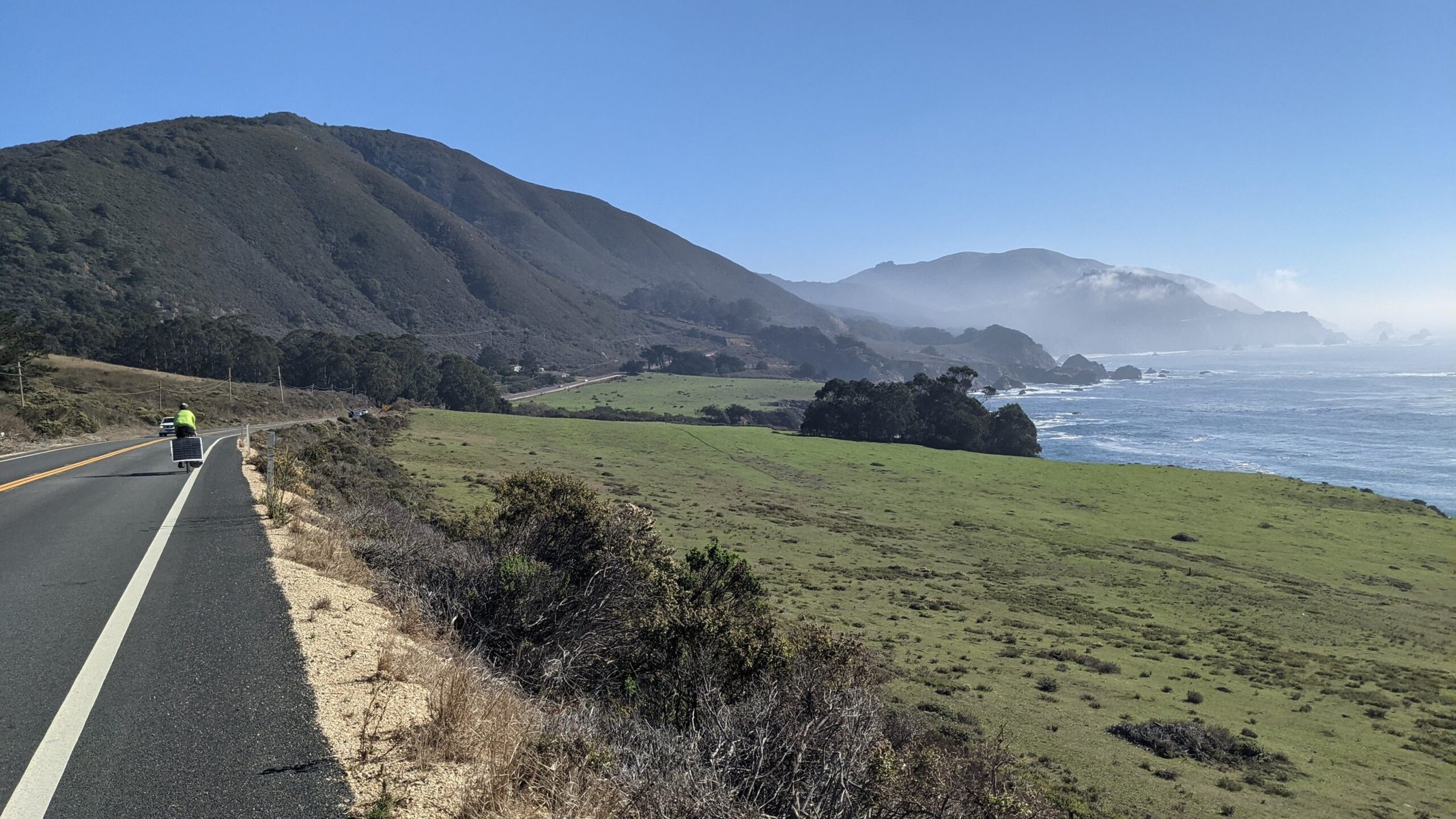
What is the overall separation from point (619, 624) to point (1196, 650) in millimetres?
26192

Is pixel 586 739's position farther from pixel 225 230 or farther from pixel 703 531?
pixel 225 230

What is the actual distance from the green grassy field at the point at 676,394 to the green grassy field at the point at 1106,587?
43658 mm

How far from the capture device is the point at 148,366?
76.8 meters

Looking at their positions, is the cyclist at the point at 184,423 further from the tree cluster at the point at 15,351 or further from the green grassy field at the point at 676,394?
the green grassy field at the point at 676,394

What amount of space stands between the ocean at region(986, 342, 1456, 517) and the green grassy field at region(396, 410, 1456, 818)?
2531cm

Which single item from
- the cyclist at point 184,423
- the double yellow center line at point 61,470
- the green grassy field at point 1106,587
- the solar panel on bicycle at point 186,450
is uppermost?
the cyclist at point 184,423

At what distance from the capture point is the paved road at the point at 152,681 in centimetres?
400

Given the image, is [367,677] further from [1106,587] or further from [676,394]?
[676,394]

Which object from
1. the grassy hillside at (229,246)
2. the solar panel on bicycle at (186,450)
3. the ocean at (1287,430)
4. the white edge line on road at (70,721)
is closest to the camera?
the white edge line on road at (70,721)

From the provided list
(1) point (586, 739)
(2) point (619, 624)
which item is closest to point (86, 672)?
(1) point (586, 739)

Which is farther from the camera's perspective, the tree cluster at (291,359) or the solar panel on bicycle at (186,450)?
the tree cluster at (291,359)

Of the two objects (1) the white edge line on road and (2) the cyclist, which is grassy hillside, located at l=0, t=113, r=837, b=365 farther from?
(1) the white edge line on road

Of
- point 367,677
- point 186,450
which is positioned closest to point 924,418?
point 186,450

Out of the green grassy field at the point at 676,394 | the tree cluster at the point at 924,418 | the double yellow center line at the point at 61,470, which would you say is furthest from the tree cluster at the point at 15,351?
the green grassy field at the point at 676,394
